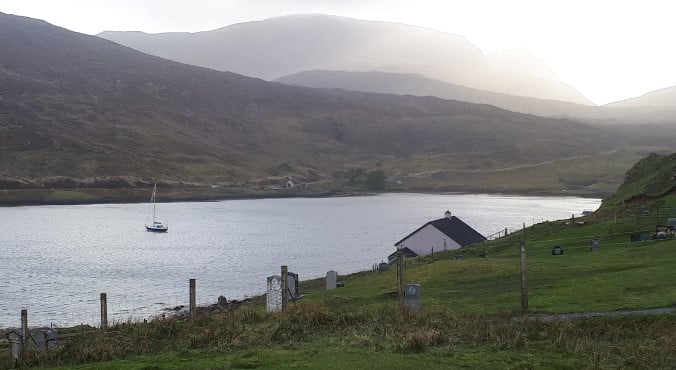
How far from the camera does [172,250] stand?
9431 cm

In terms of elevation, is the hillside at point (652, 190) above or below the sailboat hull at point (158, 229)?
above

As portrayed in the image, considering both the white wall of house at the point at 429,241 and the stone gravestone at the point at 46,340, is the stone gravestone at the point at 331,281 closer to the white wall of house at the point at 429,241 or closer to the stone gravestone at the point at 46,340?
the white wall of house at the point at 429,241

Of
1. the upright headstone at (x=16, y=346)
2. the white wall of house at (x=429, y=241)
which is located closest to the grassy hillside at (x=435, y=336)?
the upright headstone at (x=16, y=346)

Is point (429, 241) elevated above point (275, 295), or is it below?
below

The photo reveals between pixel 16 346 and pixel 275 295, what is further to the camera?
pixel 275 295

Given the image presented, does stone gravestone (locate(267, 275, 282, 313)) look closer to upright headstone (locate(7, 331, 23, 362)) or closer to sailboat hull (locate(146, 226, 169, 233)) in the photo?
upright headstone (locate(7, 331, 23, 362))

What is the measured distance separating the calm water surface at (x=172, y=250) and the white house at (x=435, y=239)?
275 inches

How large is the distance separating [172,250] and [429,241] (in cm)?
4167

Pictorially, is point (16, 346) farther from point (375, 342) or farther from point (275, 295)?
point (375, 342)

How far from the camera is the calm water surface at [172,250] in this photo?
57562 millimetres

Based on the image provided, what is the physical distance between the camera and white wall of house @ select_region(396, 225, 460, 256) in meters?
65.9

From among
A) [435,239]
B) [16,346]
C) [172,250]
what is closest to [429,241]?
[435,239]

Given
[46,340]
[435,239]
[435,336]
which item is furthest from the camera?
[435,239]

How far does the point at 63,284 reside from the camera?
64062 mm
